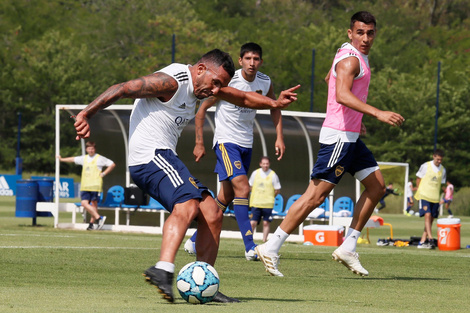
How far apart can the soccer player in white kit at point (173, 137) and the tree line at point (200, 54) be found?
48.0 metres

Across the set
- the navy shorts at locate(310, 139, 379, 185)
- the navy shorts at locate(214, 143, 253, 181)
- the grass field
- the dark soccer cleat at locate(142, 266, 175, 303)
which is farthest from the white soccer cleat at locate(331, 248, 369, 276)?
the dark soccer cleat at locate(142, 266, 175, 303)

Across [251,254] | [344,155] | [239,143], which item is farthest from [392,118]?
[239,143]

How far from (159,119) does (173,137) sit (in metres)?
0.20

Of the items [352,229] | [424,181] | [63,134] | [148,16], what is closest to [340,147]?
[352,229]

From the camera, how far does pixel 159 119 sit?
6.96 meters

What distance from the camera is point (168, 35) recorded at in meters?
68.8

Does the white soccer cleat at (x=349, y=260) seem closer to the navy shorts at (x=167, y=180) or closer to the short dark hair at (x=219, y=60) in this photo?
the navy shorts at (x=167, y=180)

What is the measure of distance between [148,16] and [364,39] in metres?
64.5

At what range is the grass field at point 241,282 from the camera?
6474 mm

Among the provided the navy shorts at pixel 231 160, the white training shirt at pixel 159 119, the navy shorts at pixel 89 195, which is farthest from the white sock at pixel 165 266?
the navy shorts at pixel 89 195

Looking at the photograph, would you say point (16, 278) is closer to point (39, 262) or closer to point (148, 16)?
point (39, 262)

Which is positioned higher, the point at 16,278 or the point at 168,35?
the point at 168,35

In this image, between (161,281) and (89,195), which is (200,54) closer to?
(89,195)

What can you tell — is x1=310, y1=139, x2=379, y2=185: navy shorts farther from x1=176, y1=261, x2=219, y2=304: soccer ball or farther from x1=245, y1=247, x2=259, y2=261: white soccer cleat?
x1=176, y1=261, x2=219, y2=304: soccer ball
